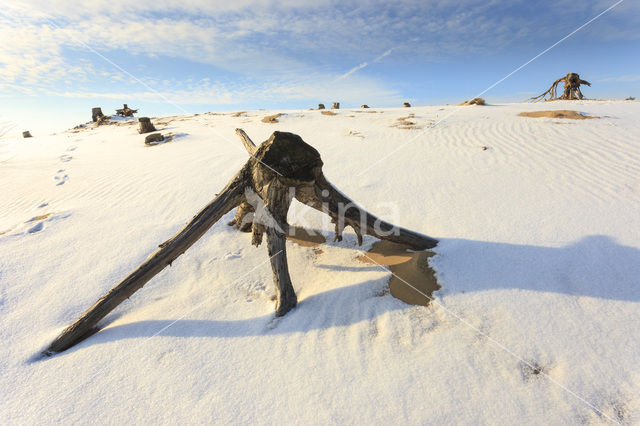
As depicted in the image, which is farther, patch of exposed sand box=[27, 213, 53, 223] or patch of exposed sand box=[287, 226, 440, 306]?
patch of exposed sand box=[27, 213, 53, 223]

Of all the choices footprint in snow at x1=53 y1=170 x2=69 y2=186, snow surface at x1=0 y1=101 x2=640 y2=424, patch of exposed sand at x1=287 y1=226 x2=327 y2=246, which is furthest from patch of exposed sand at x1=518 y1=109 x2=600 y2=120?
footprint in snow at x1=53 y1=170 x2=69 y2=186

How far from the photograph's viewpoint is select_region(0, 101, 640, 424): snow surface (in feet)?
5.82

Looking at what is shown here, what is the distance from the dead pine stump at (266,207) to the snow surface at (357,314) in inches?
7.6

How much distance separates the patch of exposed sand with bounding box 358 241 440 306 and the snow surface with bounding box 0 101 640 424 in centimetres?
12

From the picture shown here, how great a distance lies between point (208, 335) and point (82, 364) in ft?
2.99

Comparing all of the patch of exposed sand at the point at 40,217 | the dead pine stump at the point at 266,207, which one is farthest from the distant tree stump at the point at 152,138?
the dead pine stump at the point at 266,207

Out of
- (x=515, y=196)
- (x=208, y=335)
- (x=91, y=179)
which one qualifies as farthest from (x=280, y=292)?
(x=91, y=179)

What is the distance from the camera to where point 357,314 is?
2473mm

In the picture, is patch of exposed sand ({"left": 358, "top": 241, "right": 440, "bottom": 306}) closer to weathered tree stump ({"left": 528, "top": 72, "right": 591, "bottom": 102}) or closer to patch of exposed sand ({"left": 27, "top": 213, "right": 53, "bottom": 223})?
patch of exposed sand ({"left": 27, "top": 213, "right": 53, "bottom": 223})

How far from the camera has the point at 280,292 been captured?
2.56 metres

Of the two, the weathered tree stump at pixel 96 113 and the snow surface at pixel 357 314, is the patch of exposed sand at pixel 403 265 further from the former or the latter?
the weathered tree stump at pixel 96 113

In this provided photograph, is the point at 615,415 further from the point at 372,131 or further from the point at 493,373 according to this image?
the point at 372,131

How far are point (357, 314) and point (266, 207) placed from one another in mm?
1260

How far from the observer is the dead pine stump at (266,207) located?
2352 mm
